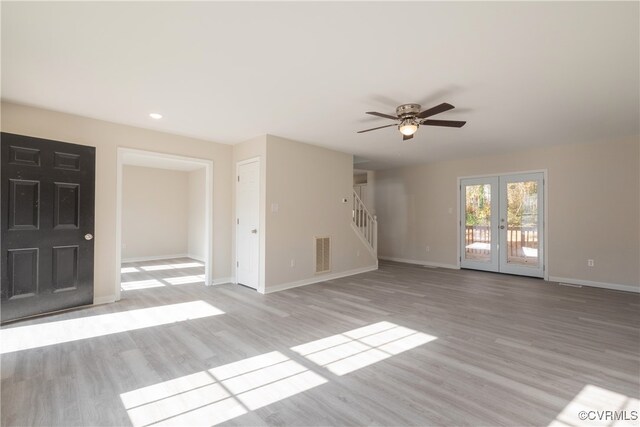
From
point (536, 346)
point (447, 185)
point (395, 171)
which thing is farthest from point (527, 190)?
point (536, 346)

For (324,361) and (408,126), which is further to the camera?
(408,126)

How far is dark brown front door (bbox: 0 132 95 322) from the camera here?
3.31 meters

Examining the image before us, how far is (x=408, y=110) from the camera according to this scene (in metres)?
3.43

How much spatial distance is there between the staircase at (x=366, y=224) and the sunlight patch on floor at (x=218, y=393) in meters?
4.48

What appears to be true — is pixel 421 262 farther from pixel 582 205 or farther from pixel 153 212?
pixel 153 212

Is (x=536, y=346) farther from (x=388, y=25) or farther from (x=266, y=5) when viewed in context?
(x=266, y=5)

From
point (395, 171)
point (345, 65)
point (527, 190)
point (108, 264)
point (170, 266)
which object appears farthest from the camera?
point (395, 171)

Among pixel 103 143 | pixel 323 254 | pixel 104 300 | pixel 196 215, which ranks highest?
pixel 103 143

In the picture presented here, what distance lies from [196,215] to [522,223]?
7.96 m

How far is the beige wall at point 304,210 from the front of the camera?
4.89 m

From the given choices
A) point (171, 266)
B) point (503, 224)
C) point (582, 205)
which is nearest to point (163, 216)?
point (171, 266)

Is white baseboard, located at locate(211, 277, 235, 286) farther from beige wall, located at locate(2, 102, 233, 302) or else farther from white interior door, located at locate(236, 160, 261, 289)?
beige wall, located at locate(2, 102, 233, 302)

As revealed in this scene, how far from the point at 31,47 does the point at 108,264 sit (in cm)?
279

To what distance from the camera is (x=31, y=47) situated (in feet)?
7.58
